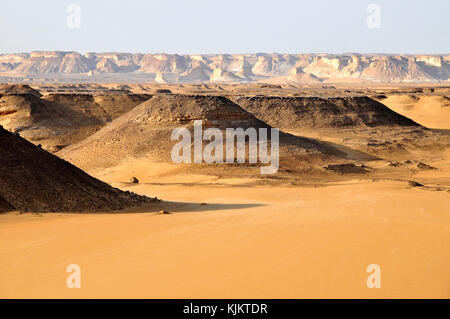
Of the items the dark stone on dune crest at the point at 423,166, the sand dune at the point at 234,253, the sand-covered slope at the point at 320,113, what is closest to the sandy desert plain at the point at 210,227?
the sand dune at the point at 234,253

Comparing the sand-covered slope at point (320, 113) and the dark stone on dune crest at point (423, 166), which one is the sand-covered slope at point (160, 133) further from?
the sand-covered slope at point (320, 113)

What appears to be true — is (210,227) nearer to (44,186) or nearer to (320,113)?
(44,186)

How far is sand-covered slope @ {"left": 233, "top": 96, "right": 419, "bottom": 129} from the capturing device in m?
37.1

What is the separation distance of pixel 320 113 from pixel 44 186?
28.9 m

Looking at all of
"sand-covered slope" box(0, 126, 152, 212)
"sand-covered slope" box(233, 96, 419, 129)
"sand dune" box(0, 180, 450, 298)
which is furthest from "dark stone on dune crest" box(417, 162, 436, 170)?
"sand-covered slope" box(0, 126, 152, 212)

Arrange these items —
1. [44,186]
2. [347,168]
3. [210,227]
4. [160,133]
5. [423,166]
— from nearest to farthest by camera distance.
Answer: [210,227] < [44,186] < [347,168] < [160,133] < [423,166]

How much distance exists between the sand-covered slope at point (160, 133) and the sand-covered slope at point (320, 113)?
9585 millimetres

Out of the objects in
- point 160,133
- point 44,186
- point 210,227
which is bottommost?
point 210,227

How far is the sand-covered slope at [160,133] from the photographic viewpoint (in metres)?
24.2

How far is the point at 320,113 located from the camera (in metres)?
38.1

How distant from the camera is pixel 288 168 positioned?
23.3 m

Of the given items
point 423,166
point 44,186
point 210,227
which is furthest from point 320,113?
point 210,227
